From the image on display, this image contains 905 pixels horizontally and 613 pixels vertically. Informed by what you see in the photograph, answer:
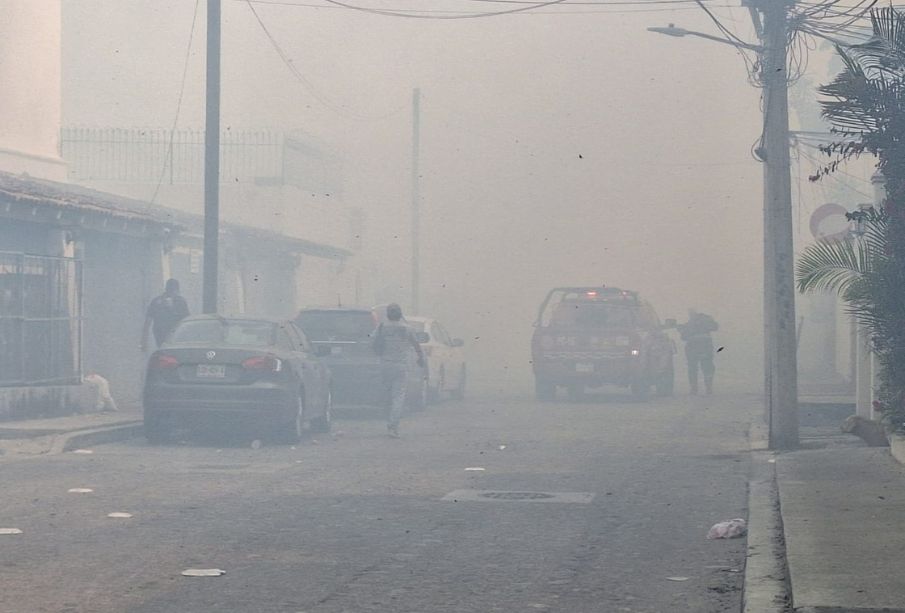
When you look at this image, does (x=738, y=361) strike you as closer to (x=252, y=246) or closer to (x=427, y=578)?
(x=252, y=246)

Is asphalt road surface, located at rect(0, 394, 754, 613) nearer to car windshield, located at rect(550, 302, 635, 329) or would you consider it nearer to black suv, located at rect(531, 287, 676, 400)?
black suv, located at rect(531, 287, 676, 400)

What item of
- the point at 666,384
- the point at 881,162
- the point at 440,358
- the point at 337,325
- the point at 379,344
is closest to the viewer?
the point at 881,162

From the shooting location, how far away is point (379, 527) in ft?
32.9

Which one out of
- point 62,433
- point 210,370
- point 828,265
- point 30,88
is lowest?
point 62,433

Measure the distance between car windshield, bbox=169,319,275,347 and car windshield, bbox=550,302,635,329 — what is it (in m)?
11.4

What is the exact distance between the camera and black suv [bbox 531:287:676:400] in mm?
27406

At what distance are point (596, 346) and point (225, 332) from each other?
11.2 metres

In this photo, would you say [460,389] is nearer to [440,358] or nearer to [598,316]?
[440,358]

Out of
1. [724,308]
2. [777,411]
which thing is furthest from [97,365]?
[724,308]

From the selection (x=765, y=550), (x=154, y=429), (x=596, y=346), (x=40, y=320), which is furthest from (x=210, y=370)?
(x=596, y=346)

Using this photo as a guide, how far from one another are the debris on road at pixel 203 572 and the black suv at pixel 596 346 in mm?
19422

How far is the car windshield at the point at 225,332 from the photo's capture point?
57.6 ft

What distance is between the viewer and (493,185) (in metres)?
61.2

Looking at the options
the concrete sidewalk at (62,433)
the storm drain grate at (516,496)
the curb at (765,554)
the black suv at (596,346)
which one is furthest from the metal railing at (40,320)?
the curb at (765,554)
